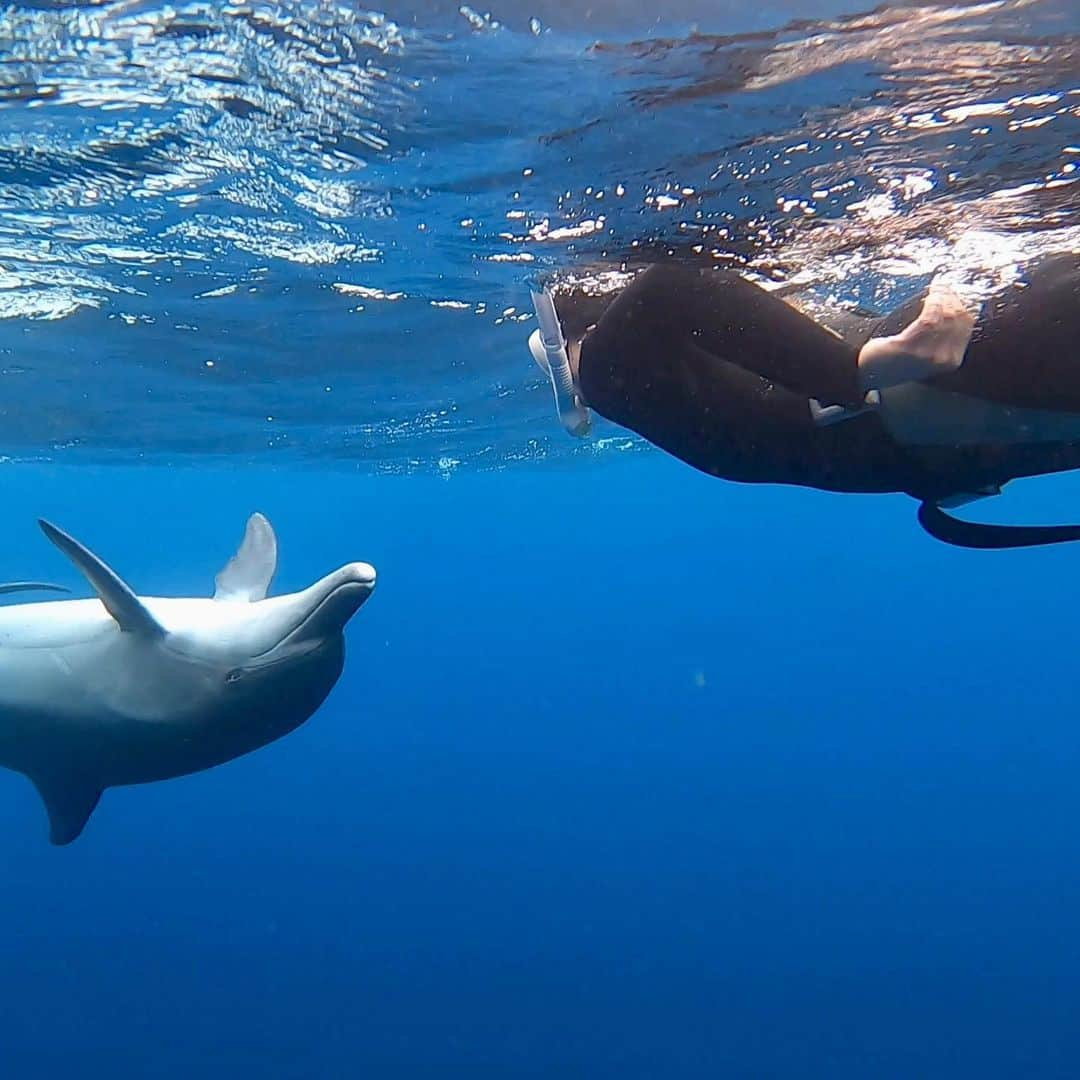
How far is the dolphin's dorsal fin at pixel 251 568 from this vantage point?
21.5ft

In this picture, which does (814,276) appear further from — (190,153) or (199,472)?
(199,472)

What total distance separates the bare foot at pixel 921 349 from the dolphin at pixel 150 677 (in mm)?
2918

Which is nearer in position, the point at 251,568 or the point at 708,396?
the point at 708,396

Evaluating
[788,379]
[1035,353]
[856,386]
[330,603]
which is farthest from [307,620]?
[1035,353]

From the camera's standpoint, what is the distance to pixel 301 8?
17.3 ft

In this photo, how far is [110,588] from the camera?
5.49 meters

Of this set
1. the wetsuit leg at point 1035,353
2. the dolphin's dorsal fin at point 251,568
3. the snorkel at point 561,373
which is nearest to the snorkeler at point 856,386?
the wetsuit leg at point 1035,353

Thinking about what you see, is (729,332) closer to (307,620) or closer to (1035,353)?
(1035,353)

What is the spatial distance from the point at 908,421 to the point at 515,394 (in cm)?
1384

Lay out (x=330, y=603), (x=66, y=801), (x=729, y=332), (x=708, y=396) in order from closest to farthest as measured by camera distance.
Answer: (x=729, y=332) < (x=708, y=396) < (x=330, y=603) < (x=66, y=801)

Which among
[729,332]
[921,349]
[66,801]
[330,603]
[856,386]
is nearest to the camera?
[921,349]

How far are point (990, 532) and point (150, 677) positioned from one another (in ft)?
15.8

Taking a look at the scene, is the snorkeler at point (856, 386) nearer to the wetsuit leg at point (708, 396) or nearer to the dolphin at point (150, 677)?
the wetsuit leg at point (708, 396)

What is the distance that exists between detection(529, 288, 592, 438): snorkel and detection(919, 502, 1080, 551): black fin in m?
2.07
